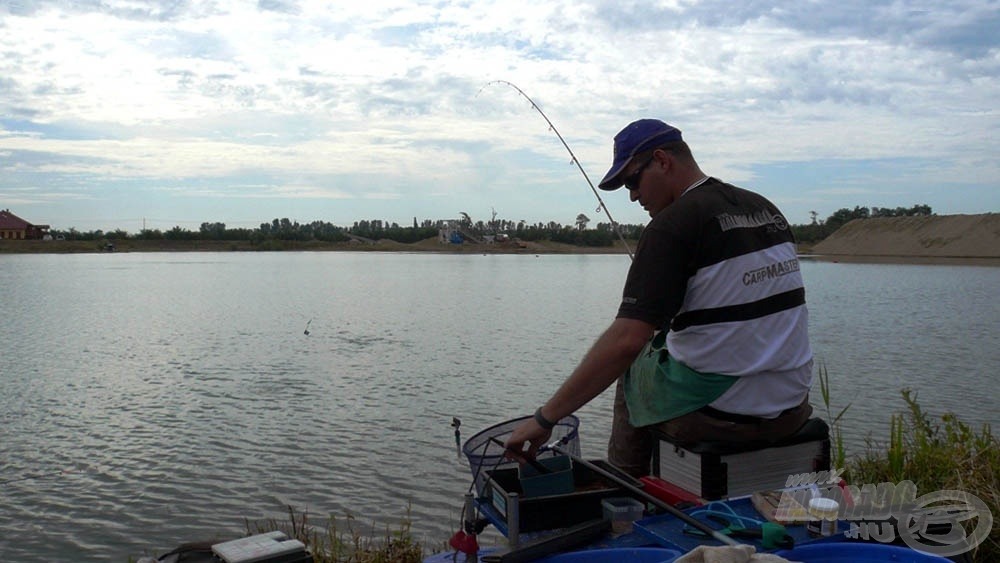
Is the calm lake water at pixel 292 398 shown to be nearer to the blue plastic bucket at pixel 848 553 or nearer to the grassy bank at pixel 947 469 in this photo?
the grassy bank at pixel 947 469

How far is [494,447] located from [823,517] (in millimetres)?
1312

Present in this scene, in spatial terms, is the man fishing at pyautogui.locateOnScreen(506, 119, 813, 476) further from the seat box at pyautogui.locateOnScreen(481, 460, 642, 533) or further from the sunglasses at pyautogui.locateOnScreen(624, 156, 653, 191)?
the seat box at pyautogui.locateOnScreen(481, 460, 642, 533)

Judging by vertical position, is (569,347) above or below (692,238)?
below

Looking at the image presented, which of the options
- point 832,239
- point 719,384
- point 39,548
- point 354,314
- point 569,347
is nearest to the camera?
point 719,384

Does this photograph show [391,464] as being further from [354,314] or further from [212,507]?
[354,314]

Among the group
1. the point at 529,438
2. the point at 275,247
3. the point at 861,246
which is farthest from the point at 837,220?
the point at 529,438

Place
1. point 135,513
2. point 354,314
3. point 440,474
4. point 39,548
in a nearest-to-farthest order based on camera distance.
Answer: point 39,548 < point 135,513 < point 440,474 < point 354,314

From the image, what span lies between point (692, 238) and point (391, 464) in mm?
5974

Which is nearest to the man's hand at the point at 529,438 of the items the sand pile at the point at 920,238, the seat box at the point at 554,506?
the seat box at the point at 554,506

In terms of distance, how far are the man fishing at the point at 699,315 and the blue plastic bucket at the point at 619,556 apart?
1.38ft

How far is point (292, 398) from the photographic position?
11477mm

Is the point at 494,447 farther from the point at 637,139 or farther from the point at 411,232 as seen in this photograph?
the point at 411,232

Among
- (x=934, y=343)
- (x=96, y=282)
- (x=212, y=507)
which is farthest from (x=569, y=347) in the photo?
(x=96, y=282)

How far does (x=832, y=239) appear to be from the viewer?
8444 centimetres
